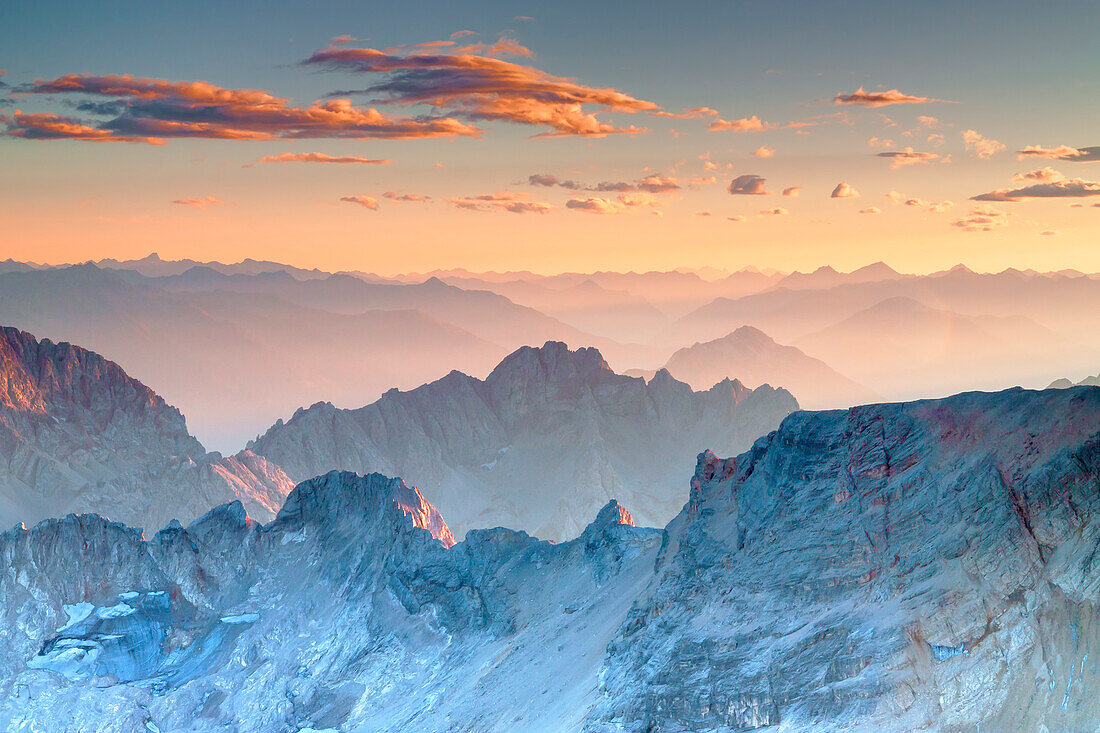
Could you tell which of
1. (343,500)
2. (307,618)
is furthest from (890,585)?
(343,500)

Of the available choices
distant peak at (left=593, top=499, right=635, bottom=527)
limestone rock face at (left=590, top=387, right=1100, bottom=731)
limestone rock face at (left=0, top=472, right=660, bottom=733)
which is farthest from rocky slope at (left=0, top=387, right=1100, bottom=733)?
distant peak at (left=593, top=499, right=635, bottom=527)

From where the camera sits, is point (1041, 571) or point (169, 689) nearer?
point (1041, 571)

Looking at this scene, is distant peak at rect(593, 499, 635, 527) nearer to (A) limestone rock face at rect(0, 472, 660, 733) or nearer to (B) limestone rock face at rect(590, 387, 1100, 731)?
(A) limestone rock face at rect(0, 472, 660, 733)

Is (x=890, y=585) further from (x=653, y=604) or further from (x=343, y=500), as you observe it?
(x=343, y=500)

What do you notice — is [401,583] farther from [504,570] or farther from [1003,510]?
[1003,510]

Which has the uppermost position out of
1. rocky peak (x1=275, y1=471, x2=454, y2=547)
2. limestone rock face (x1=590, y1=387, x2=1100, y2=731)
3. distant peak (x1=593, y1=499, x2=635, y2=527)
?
limestone rock face (x1=590, y1=387, x2=1100, y2=731)

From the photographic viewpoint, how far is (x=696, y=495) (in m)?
146

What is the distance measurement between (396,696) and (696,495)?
4639 cm

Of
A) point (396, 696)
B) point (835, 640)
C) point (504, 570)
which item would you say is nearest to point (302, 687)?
point (396, 696)

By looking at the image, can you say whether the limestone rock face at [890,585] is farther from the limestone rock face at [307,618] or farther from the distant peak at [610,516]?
the distant peak at [610,516]

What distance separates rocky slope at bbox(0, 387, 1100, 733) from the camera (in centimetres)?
10206

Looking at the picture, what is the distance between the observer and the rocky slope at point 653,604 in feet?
335

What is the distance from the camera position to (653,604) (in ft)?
443

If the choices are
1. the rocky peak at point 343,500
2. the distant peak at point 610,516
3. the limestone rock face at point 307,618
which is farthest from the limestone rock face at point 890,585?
the rocky peak at point 343,500
